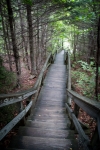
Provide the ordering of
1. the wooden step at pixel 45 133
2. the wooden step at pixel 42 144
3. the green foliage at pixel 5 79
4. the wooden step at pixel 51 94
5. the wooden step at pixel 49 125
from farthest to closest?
the wooden step at pixel 51 94, the green foliage at pixel 5 79, the wooden step at pixel 49 125, the wooden step at pixel 45 133, the wooden step at pixel 42 144

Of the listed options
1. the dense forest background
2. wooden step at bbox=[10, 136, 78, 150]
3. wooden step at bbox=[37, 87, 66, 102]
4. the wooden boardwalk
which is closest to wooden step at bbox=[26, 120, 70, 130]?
the wooden boardwalk

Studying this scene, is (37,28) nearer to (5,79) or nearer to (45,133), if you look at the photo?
(5,79)

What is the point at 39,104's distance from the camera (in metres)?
5.46

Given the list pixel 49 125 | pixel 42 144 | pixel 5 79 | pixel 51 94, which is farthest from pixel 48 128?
pixel 5 79

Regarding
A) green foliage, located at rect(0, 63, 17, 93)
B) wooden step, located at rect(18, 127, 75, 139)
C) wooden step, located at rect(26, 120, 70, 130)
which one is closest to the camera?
wooden step, located at rect(18, 127, 75, 139)

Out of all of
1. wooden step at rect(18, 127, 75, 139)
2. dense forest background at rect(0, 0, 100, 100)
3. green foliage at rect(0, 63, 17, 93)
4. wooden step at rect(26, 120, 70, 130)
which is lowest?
wooden step at rect(26, 120, 70, 130)

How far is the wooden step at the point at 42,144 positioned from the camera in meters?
2.42

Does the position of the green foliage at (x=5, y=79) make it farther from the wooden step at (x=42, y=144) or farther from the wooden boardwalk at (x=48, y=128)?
the wooden step at (x=42, y=144)

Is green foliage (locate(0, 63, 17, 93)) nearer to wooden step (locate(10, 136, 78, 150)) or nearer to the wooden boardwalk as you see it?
the wooden boardwalk

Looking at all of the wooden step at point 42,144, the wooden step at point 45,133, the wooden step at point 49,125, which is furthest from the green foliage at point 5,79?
the wooden step at point 42,144

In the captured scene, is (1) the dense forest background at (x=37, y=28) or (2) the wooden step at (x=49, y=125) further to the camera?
(1) the dense forest background at (x=37, y=28)

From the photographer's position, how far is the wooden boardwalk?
2483 mm

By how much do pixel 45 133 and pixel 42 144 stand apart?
1.83 feet

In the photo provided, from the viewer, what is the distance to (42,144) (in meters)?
2.51
